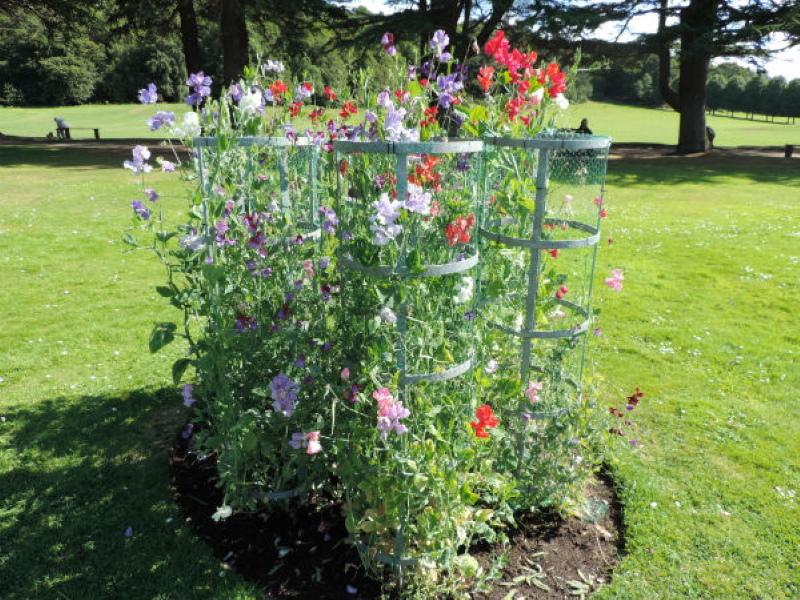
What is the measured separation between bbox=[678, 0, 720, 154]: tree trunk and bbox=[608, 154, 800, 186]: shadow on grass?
0.91 metres

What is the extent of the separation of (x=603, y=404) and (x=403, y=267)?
263 centimetres

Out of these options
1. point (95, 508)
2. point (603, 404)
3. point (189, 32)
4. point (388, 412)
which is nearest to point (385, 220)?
point (388, 412)

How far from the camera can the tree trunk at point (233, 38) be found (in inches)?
688

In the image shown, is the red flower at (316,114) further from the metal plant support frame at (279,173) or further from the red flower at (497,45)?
the red flower at (497,45)

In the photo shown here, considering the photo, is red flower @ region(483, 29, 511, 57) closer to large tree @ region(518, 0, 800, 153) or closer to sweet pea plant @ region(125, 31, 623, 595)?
sweet pea plant @ region(125, 31, 623, 595)

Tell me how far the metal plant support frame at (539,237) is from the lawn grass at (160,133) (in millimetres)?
26002

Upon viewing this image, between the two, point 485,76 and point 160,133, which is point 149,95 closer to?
point 485,76

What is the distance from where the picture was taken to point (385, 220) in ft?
6.99

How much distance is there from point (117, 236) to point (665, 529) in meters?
8.56

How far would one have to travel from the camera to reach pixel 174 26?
68.5 feet

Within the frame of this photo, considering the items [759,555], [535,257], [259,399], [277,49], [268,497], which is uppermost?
[277,49]

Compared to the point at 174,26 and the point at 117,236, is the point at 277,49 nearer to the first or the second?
the point at 174,26

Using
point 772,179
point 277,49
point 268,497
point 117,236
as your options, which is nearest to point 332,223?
point 268,497

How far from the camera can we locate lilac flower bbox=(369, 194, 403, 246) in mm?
2123
